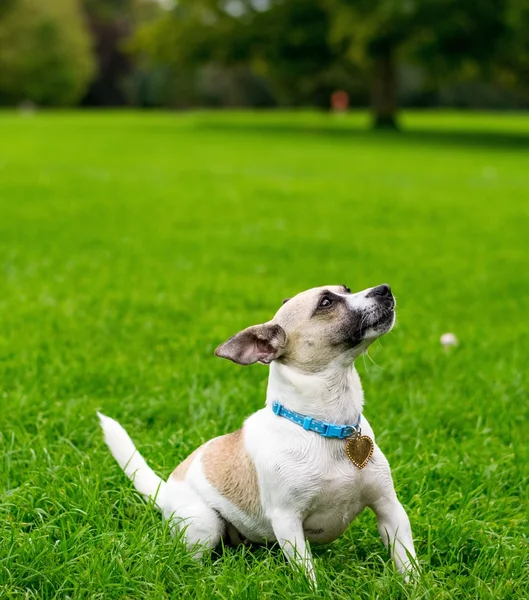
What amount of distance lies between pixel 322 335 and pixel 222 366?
206cm

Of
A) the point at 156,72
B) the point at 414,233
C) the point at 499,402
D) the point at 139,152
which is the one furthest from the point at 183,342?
the point at 156,72

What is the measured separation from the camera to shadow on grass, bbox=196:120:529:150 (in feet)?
83.1

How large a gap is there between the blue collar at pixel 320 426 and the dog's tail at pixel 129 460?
2.26 ft

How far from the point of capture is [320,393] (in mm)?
2555

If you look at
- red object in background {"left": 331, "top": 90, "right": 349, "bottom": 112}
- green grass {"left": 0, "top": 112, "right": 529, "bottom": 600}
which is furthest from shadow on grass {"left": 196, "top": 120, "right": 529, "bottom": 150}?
red object in background {"left": 331, "top": 90, "right": 349, "bottom": 112}

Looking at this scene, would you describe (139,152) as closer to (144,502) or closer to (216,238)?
(216,238)

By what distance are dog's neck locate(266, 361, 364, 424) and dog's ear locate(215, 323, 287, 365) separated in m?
0.07

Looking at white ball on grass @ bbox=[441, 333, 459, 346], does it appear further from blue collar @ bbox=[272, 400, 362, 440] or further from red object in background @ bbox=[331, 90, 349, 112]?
red object in background @ bbox=[331, 90, 349, 112]

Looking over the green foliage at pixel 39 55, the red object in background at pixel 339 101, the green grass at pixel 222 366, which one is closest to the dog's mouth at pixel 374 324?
the green grass at pixel 222 366

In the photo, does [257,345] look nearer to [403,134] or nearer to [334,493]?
[334,493]

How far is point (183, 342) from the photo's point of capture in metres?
4.98

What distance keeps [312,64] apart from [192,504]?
108ft

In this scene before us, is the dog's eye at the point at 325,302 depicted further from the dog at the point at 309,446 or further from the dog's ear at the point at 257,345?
the dog's ear at the point at 257,345

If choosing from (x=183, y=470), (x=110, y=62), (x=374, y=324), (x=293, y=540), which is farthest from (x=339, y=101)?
(x=293, y=540)
